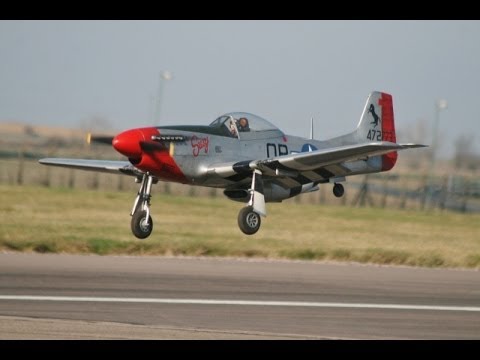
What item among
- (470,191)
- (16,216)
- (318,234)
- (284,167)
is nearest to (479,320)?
(284,167)

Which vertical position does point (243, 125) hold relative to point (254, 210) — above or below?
above

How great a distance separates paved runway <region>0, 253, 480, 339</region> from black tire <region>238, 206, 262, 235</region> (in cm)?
203

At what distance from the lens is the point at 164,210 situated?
151 feet

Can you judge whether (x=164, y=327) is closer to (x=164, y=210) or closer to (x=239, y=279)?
(x=239, y=279)

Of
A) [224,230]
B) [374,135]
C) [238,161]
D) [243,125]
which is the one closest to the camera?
[238,161]

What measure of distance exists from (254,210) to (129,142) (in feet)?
10.5

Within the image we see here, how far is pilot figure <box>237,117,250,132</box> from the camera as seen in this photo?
84.1 feet

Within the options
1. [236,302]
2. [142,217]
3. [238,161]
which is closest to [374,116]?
[238,161]

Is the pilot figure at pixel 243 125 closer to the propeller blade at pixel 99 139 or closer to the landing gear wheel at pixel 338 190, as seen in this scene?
the landing gear wheel at pixel 338 190

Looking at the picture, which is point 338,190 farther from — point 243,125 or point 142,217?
point 142,217

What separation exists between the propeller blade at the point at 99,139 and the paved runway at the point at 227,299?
3844mm

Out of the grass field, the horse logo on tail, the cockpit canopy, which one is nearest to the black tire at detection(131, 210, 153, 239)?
the cockpit canopy

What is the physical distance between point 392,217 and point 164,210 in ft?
34.1

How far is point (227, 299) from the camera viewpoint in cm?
2792
